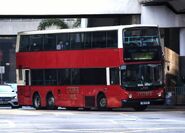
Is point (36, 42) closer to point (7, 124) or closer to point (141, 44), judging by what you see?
point (141, 44)

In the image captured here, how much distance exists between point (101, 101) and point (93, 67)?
1.73 m

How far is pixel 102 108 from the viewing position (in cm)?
3353

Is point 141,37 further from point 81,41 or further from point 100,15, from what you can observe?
point 100,15

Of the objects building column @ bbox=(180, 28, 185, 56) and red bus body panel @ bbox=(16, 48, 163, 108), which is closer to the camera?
red bus body panel @ bbox=(16, 48, 163, 108)

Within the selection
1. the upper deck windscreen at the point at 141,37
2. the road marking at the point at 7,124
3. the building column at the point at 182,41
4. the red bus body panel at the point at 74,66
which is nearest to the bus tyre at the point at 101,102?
the red bus body panel at the point at 74,66

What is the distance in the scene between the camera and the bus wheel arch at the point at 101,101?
1298 inches

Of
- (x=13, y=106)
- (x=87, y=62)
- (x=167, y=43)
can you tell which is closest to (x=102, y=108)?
(x=87, y=62)

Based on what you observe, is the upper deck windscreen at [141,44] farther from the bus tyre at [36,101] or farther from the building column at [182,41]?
the building column at [182,41]

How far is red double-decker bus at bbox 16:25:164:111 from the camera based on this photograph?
31.6 m

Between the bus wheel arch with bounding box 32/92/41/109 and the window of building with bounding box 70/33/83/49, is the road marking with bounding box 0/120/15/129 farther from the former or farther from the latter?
the bus wheel arch with bounding box 32/92/41/109

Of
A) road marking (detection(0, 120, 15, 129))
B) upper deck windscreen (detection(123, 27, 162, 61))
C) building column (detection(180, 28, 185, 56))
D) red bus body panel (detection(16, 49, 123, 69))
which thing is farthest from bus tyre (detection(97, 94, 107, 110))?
building column (detection(180, 28, 185, 56))

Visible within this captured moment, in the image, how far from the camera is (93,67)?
3306 centimetres

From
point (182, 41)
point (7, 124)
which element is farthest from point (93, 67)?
point (182, 41)

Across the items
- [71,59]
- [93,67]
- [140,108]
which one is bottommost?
[140,108]
